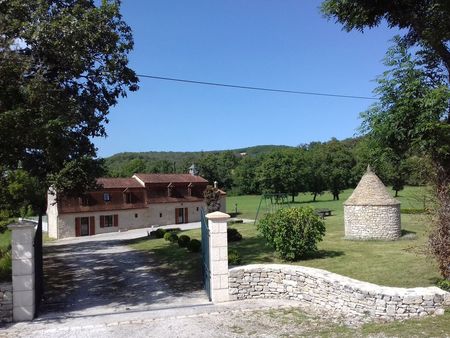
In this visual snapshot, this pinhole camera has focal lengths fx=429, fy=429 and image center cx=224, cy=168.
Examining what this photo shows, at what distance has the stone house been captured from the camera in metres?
43.8

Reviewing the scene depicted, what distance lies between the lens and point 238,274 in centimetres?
1177

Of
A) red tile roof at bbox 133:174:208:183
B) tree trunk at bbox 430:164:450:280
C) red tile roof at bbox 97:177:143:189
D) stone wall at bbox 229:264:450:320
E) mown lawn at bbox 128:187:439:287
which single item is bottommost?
mown lawn at bbox 128:187:439:287

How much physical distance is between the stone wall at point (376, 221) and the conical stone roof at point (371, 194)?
224 millimetres

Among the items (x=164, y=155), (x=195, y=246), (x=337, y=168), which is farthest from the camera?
(x=164, y=155)

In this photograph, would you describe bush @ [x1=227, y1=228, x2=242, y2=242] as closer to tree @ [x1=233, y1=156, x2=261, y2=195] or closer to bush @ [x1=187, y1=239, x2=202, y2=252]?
bush @ [x1=187, y1=239, x2=202, y2=252]

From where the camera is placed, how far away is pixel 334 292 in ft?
33.7

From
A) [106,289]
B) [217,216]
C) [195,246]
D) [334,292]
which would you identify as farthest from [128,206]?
[334,292]

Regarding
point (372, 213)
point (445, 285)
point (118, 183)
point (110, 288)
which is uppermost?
point (118, 183)

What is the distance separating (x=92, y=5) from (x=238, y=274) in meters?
10.5

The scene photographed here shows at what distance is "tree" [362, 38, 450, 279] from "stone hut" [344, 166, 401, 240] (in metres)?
11.6

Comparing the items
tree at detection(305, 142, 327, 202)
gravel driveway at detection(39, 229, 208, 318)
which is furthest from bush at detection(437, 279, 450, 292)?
tree at detection(305, 142, 327, 202)

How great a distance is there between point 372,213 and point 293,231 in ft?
25.8

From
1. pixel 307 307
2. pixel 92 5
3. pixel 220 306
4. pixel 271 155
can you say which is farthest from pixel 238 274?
pixel 271 155

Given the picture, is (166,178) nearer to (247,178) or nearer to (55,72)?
(55,72)
